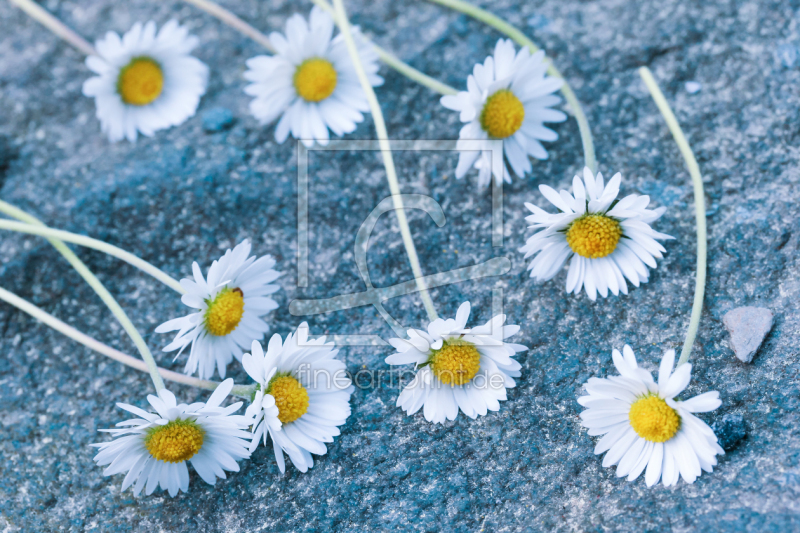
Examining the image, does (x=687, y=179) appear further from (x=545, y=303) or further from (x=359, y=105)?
(x=359, y=105)

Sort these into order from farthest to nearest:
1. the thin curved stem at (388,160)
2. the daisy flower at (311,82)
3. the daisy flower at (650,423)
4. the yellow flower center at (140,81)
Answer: the yellow flower center at (140,81) → the daisy flower at (311,82) → the thin curved stem at (388,160) → the daisy flower at (650,423)

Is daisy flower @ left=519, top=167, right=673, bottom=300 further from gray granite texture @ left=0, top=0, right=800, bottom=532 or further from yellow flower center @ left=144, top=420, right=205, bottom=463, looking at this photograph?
yellow flower center @ left=144, top=420, right=205, bottom=463

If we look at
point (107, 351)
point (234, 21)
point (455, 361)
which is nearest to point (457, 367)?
point (455, 361)

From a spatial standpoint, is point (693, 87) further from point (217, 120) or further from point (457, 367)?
point (217, 120)

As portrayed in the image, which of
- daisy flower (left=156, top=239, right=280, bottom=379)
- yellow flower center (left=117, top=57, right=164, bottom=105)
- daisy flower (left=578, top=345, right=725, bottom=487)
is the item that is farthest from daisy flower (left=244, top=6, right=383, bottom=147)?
daisy flower (left=578, top=345, right=725, bottom=487)

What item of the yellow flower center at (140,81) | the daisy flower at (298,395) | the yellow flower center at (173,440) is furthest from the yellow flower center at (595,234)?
the yellow flower center at (140,81)

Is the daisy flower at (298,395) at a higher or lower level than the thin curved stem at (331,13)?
lower

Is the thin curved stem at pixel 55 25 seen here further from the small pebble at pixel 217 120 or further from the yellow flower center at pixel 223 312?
the yellow flower center at pixel 223 312
